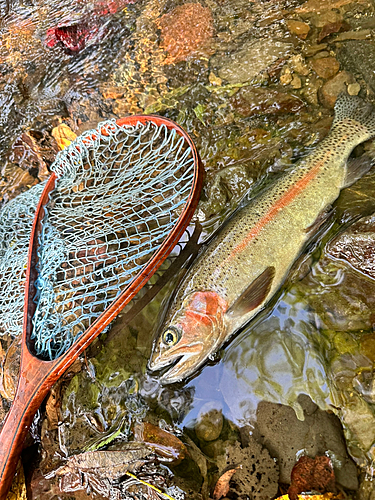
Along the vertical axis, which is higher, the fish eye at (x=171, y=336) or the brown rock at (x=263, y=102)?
the brown rock at (x=263, y=102)

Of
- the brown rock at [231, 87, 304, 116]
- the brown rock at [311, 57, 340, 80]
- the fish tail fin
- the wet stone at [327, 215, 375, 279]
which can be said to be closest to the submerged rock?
the wet stone at [327, 215, 375, 279]

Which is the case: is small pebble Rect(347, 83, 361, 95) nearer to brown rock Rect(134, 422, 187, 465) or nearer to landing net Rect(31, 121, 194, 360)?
landing net Rect(31, 121, 194, 360)

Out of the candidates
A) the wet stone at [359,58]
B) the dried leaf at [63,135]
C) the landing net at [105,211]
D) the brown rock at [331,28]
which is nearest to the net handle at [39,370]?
the landing net at [105,211]

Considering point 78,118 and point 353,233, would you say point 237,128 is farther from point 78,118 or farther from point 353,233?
point 78,118

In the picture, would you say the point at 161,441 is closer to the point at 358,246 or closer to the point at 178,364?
the point at 178,364

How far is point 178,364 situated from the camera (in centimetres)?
298

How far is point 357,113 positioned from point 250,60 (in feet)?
5.01

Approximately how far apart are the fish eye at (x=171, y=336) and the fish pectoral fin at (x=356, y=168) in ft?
6.94

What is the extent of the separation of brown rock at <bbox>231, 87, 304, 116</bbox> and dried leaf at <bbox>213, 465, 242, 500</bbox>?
3.63 metres

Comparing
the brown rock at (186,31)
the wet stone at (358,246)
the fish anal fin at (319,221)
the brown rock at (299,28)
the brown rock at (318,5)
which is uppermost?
the brown rock at (186,31)

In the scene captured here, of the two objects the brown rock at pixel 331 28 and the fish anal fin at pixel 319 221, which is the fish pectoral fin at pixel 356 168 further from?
the brown rock at pixel 331 28

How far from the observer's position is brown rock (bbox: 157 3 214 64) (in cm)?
450

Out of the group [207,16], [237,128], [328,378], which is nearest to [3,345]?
[328,378]

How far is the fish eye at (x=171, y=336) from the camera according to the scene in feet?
9.51
